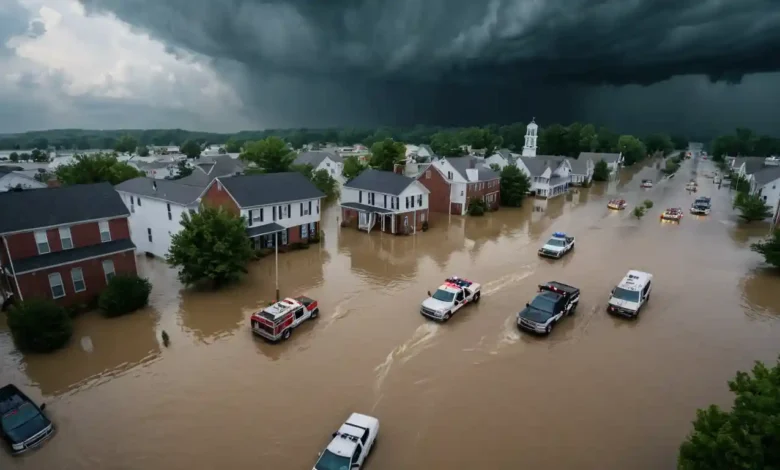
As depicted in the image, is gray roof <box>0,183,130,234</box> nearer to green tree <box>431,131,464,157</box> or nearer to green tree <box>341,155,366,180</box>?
green tree <box>341,155,366,180</box>

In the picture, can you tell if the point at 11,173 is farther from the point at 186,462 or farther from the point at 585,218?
the point at 585,218

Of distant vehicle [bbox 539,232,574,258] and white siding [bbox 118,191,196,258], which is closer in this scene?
white siding [bbox 118,191,196,258]

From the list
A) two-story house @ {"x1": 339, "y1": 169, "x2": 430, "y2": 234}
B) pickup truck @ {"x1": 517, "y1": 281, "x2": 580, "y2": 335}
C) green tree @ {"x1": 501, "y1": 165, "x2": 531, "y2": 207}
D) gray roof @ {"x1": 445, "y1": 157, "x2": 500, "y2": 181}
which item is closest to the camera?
pickup truck @ {"x1": 517, "y1": 281, "x2": 580, "y2": 335}

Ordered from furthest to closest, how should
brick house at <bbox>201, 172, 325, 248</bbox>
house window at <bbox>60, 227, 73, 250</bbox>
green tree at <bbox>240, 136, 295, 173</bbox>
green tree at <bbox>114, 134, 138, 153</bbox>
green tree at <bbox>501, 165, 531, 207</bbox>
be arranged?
green tree at <bbox>114, 134, 138, 153</bbox>
green tree at <bbox>240, 136, 295, 173</bbox>
green tree at <bbox>501, 165, 531, 207</bbox>
brick house at <bbox>201, 172, 325, 248</bbox>
house window at <bbox>60, 227, 73, 250</bbox>

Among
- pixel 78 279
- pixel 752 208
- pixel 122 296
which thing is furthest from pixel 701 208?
pixel 78 279

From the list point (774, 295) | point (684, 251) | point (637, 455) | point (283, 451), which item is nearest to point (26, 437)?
point (283, 451)

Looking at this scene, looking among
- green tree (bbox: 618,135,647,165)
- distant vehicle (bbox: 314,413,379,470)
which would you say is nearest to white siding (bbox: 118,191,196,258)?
distant vehicle (bbox: 314,413,379,470)
